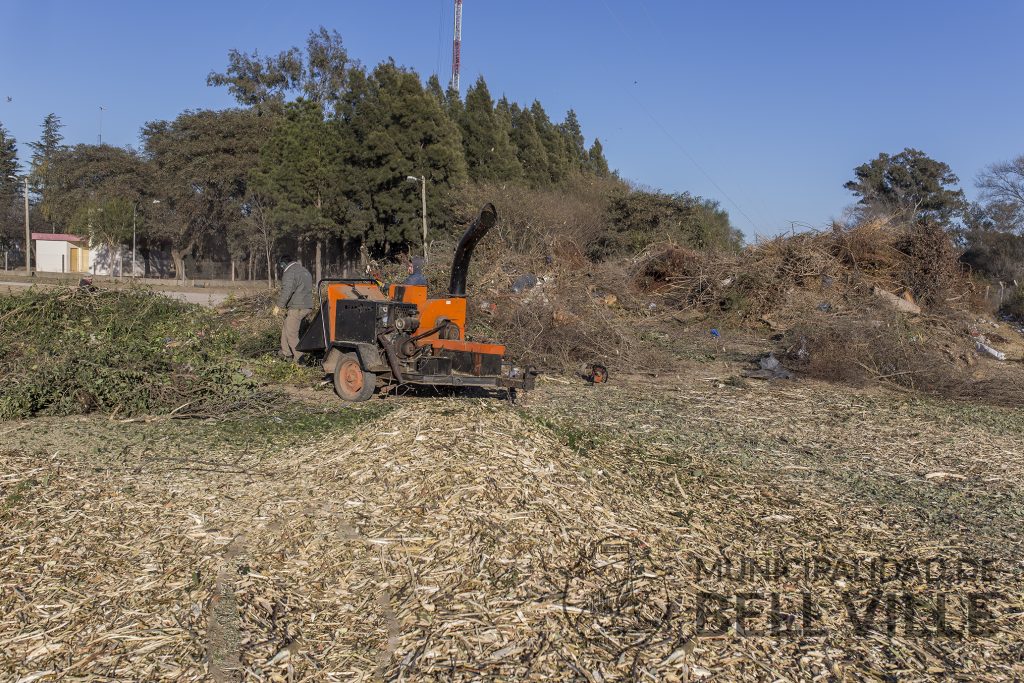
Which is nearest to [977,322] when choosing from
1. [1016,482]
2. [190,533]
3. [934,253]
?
[934,253]

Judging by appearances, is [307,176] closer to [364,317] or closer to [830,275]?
[830,275]

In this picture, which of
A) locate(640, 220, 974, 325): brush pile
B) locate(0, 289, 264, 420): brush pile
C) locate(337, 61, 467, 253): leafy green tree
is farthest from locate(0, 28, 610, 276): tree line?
locate(0, 289, 264, 420): brush pile

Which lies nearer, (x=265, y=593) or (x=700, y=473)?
(x=265, y=593)

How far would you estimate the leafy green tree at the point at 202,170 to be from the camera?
43938mm

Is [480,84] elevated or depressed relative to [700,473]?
elevated

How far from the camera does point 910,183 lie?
47.0 meters

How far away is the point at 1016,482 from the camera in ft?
20.4

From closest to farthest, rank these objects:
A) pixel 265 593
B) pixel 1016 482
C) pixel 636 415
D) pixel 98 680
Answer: pixel 98 680 → pixel 265 593 → pixel 1016 482 → pixel 636 415

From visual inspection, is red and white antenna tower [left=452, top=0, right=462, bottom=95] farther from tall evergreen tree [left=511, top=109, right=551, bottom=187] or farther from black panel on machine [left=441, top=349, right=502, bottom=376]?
black panel on machine [left=441, top=349, right=502, bottom=376]

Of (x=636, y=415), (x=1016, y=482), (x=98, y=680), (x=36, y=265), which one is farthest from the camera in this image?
(x=36, y=265)

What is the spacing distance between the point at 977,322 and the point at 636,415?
1098 cm

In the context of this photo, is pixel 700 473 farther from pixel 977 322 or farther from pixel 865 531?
pixel 977 322

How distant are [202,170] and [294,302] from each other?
37.9 metres

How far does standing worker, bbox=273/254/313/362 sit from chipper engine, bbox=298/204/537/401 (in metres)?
1.37
